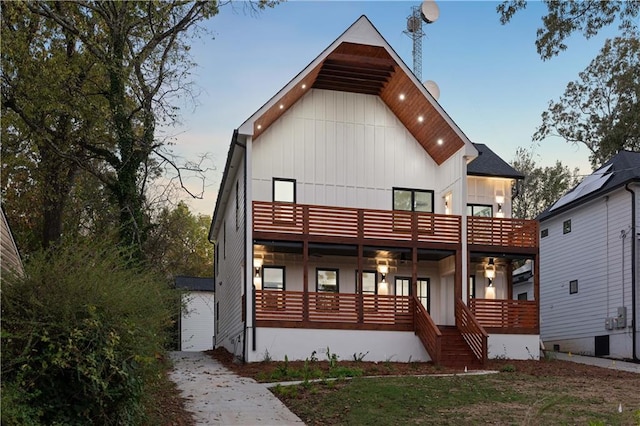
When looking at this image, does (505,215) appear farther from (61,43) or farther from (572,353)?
(61,43)

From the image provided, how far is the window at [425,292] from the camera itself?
2277 cm

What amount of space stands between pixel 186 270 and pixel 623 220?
104 ft

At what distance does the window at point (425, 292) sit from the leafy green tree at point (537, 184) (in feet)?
82.0

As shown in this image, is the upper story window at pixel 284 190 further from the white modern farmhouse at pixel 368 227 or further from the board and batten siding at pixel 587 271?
the board and batten siding at pixel 587 271

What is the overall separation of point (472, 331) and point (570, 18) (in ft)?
33.9

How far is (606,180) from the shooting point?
25.1 m

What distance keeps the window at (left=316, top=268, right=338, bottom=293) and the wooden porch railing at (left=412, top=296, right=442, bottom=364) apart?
8.87 feet

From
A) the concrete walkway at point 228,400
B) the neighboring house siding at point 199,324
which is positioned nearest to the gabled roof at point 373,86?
the concrete walkway at point 228,400

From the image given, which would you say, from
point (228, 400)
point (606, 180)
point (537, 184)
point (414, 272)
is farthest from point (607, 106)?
point (228, 400)

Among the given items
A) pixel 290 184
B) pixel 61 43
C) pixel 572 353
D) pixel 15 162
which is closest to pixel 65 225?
pixel 15 162

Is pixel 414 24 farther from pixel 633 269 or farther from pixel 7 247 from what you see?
pixel 7 247

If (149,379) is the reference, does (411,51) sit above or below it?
above

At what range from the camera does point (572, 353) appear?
26.6 m

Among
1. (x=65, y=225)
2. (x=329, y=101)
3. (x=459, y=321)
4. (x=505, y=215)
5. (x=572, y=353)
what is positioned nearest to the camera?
(x=459, y=321)
